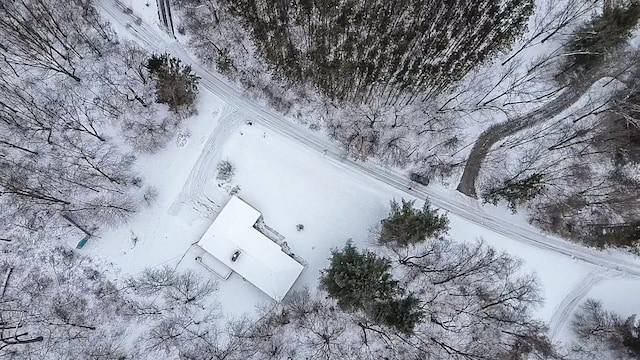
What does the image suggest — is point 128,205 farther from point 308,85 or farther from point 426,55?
point 426,55

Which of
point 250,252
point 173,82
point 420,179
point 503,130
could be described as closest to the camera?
point 250,252

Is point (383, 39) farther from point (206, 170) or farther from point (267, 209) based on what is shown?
point (206, 170)

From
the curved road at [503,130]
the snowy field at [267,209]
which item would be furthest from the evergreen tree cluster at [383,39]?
the snowy field at [267,209]

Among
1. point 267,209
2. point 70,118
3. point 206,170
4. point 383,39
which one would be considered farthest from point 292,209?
point 70,118

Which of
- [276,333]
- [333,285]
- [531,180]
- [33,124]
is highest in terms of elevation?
[531,180]

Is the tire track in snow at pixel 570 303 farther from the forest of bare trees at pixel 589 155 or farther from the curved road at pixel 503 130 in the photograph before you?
the curved road at pixel 503 130

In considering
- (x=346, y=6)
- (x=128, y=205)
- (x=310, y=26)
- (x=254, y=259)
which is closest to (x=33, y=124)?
(x=128, y=205)
